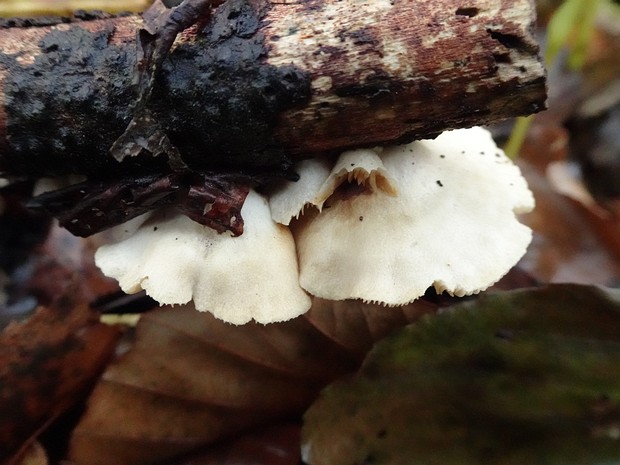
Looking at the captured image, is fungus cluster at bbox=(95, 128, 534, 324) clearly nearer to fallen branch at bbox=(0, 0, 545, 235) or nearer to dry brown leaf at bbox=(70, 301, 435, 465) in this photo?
fallen branch at bbox=(0, 0, 545, 235)

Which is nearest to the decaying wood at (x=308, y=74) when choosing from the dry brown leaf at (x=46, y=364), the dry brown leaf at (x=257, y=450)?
the dry brown leaf at (x=46, y=364)

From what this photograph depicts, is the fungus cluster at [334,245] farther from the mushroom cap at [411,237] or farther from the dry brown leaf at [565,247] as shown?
the dry brown leaf at [565,247]

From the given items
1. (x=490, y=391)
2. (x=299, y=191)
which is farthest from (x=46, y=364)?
(x=490, y=391)

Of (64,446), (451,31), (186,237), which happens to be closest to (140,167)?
(186,237)

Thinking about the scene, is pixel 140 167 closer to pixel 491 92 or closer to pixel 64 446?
pixel 491 92

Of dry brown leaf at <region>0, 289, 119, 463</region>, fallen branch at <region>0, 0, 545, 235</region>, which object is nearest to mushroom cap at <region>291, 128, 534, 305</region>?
fallen branch at <region>0, 0, 545, 235</region>

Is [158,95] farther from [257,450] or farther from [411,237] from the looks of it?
[257,450]
